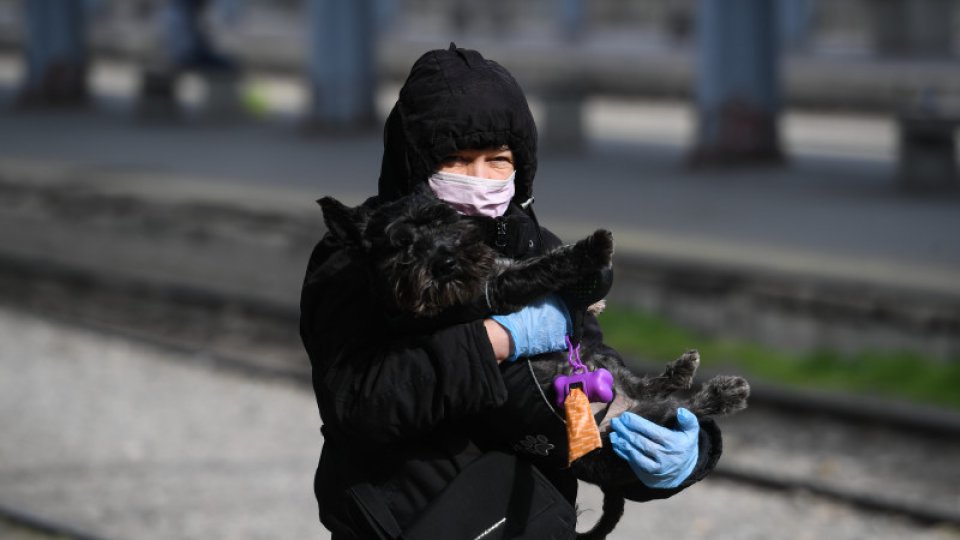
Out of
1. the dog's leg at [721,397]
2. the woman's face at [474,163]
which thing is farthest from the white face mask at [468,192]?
the dog's leg at [721,397]

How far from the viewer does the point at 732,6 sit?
57.7ft

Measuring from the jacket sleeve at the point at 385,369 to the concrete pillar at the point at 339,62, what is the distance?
1862 cm

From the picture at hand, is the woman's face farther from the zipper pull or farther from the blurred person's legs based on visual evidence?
the blurred person's legs

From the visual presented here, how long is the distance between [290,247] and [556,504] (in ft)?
36.7

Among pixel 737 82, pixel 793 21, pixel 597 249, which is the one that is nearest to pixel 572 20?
pixel 793 21

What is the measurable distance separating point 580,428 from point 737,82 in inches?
603

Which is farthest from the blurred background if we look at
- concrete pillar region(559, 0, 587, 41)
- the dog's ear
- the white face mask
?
concrete pillar region(559, 0, 587, 41)

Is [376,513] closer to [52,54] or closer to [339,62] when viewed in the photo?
[339,62]

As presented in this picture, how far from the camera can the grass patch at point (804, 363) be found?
30.9 feet

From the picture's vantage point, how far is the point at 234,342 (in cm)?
1146

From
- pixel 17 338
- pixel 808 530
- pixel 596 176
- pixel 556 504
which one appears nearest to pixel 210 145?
pixel 596 176

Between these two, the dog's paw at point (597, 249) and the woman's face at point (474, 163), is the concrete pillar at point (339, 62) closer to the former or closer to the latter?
the woman's face at point (474, 163)

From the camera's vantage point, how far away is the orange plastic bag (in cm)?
292

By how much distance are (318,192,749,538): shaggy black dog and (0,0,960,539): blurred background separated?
2972 mm
